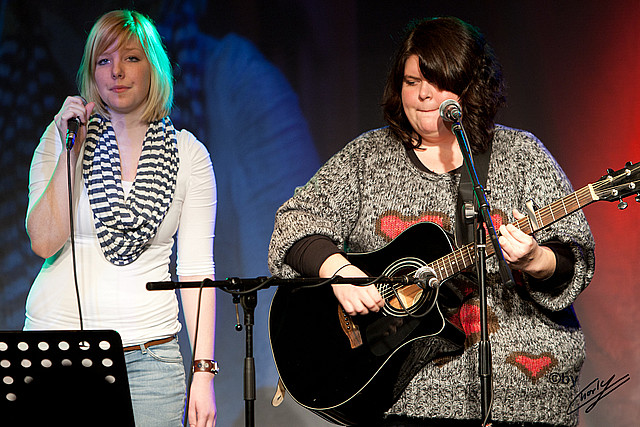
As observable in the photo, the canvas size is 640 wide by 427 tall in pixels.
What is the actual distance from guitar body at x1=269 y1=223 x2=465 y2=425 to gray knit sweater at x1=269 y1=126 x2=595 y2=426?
1.9 inches

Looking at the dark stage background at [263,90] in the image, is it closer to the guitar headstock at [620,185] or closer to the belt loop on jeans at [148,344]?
the belt loop on jeans at [148,344]

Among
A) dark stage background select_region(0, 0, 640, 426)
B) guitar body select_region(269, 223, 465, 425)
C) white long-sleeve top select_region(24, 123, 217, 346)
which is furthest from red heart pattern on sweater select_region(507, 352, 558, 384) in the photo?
dark stage background select_region(0, 0, 640, 426)

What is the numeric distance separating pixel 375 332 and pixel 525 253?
523 mm

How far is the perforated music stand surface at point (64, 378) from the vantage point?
156 centimetres

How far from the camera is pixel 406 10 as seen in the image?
3.80 metres

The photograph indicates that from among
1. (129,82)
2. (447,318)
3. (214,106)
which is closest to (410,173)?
(447,318)

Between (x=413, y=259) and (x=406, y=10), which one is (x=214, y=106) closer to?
(x=406, y=10)

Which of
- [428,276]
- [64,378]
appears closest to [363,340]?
[428,276]

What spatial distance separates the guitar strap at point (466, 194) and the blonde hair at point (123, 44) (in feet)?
3.60

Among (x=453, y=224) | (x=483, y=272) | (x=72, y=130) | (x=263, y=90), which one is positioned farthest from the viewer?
(x=263, y=90)

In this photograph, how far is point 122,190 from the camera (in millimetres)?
2371

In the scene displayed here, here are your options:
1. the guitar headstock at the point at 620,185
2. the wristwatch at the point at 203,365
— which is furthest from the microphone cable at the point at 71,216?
the guitar headstock at the point at 620,185

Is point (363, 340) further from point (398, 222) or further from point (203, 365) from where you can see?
point (203, 365)

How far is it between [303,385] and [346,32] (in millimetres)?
2314
